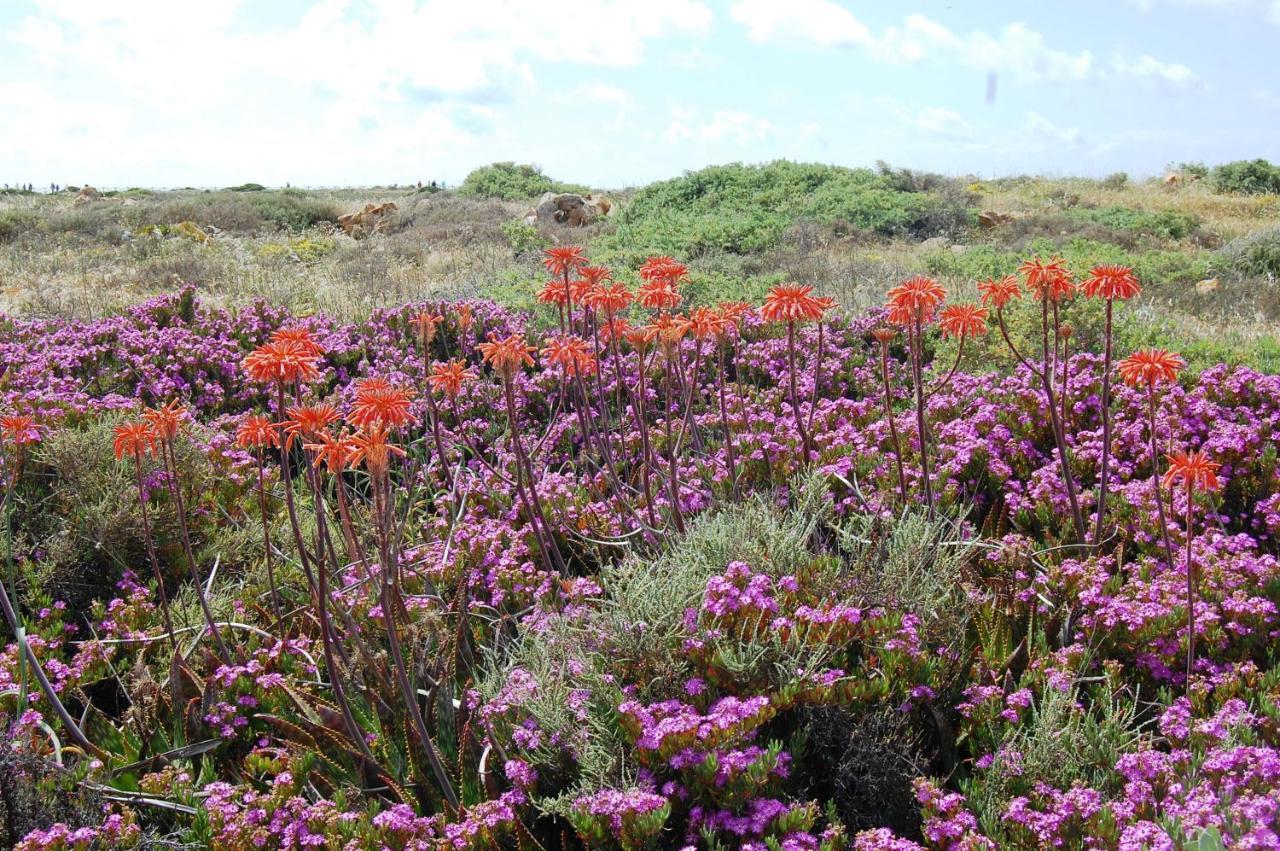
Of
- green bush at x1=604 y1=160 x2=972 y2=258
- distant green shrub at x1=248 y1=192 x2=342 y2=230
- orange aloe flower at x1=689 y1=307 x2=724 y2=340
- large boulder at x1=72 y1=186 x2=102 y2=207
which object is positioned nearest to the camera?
orange aloe flower at x1=689 y1=307 x2=724 y2=340

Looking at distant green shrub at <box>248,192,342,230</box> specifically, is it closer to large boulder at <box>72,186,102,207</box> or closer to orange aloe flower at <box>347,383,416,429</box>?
large boulder at <box>72,186,102,207</box>

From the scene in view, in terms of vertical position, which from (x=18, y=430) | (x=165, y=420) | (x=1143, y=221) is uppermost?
(x=1143, y=221)

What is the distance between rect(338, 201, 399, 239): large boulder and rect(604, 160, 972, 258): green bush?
687cm

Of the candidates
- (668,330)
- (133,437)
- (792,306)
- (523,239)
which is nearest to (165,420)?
(133,437)

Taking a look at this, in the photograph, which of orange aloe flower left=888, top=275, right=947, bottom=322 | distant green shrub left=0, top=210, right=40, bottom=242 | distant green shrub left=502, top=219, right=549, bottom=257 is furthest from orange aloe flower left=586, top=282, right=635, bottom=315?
distant green shrub left=0, top=210, right=40, bottom=242

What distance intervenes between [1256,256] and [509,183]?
23810 mm

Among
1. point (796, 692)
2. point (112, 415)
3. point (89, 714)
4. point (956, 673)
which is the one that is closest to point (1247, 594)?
point (956, 673)

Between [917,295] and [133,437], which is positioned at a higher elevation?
[917,295]

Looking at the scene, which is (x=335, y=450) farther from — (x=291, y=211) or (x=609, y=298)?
(x=291, y=211)

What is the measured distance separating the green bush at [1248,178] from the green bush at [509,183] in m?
21.5

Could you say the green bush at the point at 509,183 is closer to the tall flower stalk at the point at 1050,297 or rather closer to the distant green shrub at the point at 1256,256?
the distant green shrub at the point at 1256,256

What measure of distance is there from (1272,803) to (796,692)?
3.97 feet

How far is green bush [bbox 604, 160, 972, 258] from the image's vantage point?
17.6 m

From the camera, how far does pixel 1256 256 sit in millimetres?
14492
